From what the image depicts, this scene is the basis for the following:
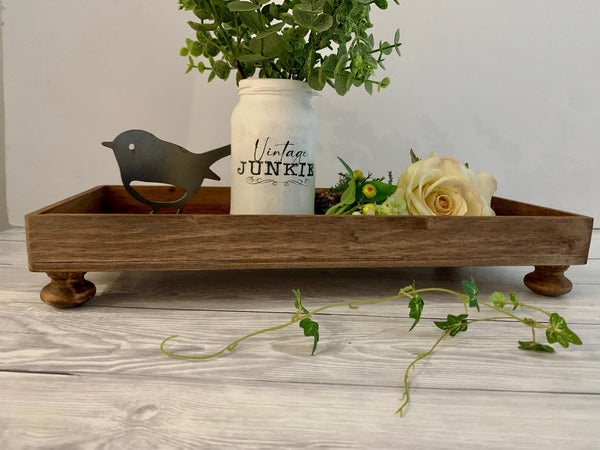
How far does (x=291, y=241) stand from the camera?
0.64 meters

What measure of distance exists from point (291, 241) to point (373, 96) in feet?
Answer: 2.46

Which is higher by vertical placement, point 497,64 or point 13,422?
point 497,64

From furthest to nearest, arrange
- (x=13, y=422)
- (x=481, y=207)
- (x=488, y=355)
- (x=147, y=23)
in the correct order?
1. (x=147, y=23)
2. (x=481, y=207)
3. (x=488, y=355)
4. (x=13, y=422)

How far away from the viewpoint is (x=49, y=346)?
534 millimetres

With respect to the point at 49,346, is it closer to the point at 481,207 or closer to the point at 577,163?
the point at 481,207

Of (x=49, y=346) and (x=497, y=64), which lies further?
(x=497, y=64)

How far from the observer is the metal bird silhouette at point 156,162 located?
0.76m

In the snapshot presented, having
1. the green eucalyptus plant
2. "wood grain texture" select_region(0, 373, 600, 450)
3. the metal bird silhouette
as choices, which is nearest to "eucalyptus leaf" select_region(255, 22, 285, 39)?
the green eucalyptus plant

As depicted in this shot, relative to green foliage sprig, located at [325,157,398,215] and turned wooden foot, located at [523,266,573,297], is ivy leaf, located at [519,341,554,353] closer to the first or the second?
turned wooden foot, located at [523,266,573,297]

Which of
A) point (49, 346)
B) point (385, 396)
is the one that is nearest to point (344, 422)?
point (385, 396)

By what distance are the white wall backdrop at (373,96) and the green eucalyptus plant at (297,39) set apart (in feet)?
1.52

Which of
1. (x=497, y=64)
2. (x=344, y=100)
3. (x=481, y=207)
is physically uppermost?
(x=497, y=64)

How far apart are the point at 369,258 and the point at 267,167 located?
0.21 metres

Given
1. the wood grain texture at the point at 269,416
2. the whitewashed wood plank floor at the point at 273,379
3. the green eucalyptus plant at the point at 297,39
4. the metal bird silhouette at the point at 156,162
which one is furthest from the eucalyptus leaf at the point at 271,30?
the wood grain texture at the point at 269,416
